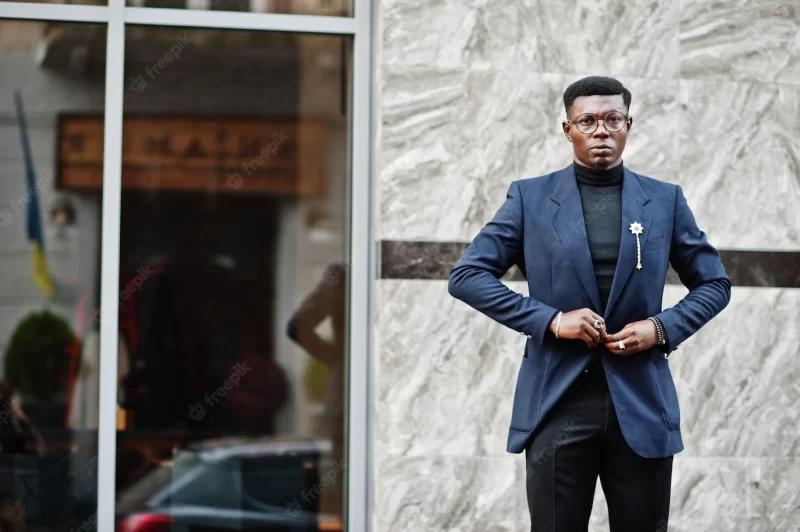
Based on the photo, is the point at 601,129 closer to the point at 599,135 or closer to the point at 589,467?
the point at 599,135

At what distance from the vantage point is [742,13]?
18.0 feet

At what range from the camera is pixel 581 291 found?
10.9 ft

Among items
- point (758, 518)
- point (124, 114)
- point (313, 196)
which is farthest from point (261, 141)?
point (758, 518)

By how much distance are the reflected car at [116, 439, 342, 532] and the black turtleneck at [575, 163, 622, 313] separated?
2.73m

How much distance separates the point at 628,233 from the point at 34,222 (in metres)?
4.50

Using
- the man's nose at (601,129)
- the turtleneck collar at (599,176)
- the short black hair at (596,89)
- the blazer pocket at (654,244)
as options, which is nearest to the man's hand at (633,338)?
the blazer pocket at (654,244)

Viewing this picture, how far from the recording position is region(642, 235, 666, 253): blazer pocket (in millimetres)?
3352

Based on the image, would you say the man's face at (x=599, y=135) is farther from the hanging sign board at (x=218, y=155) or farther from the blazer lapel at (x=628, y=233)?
the hanging sign board at (x=218, y=155)

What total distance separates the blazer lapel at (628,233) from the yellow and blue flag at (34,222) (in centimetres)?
438

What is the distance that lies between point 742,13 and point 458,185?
178cm

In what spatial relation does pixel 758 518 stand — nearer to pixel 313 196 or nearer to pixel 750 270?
pixel 750 270

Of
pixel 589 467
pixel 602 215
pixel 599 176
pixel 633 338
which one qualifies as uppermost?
pixel 599 176

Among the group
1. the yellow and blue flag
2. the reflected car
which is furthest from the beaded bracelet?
the yellow and blue flag

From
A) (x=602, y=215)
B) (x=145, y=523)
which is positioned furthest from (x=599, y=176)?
(x=145, y=523)
